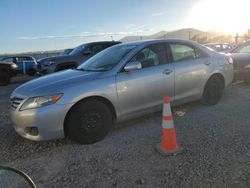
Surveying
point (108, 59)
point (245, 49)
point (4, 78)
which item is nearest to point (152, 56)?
point (108, 59)

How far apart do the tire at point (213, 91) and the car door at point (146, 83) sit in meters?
1.10

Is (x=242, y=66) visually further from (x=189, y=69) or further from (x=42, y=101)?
(x=42, y=101)

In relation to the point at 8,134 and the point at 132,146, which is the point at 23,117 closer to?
the point at 8,134

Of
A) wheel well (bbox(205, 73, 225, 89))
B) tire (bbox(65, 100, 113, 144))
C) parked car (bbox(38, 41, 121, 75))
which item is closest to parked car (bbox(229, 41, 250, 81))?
wheel well (bbox(205, 73, 225, 89))

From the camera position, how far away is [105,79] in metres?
4.31

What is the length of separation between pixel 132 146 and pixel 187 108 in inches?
87.9

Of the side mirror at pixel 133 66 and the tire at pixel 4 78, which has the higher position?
the side mirror at pixel 133 66

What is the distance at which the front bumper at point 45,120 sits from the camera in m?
3.87

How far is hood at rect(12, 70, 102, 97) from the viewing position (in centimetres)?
399

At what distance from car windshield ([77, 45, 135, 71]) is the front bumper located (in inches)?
43.8

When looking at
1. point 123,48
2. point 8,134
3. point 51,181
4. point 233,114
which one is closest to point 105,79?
point 123,48

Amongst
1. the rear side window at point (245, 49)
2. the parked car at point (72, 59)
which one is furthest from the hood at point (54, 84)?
the parked car at point (72, 59)

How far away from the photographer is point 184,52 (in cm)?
543

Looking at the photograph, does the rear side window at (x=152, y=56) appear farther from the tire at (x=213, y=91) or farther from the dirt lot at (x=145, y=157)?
the tire at (x=213, y=91)
